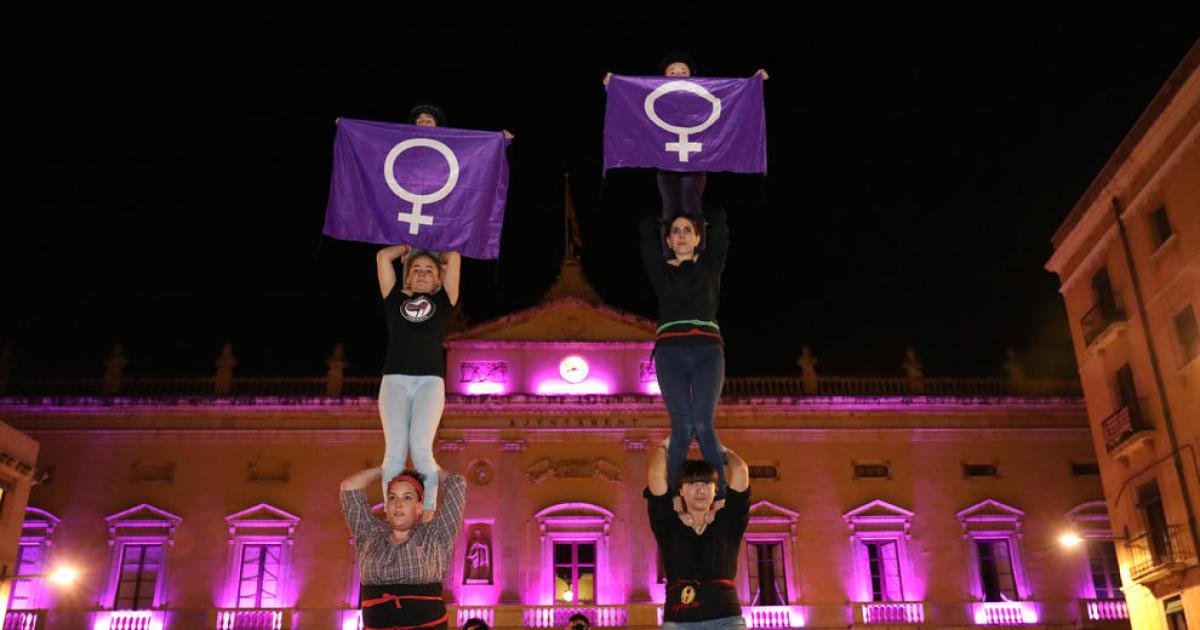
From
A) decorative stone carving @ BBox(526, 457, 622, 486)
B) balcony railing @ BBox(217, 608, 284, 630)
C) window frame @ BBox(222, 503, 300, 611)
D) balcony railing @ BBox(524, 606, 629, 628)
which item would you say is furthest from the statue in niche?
balcony railing @ BBox(217, 608, 284, 630)

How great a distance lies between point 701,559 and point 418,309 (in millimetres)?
2733

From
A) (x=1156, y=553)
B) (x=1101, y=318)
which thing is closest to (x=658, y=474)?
(x=1156, y=553)

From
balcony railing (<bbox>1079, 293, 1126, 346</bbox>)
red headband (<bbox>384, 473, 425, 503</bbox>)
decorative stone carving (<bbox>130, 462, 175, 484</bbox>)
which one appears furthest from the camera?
decorative stone carving (<bbox>130, 462, 175, 484</bbox>)

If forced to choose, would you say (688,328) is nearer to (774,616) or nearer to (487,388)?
(774,616)

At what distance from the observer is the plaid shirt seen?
6.64 metres

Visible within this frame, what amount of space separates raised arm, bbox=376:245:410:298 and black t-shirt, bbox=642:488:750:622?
2634 millimetres

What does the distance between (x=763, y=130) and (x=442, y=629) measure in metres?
5.00

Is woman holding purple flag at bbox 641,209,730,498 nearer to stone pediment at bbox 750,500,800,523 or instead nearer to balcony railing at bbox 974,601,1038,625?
stone pediment at bbox 750,500,800,523

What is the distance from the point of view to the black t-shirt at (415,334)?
777cm

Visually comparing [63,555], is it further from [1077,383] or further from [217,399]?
[1077,383]

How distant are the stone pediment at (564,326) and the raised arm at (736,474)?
80.8 ft

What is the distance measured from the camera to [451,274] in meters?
8.41

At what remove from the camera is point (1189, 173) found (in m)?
20.8

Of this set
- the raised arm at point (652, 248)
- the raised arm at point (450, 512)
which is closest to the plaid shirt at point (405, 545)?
the raised arm at point (450, 512)
